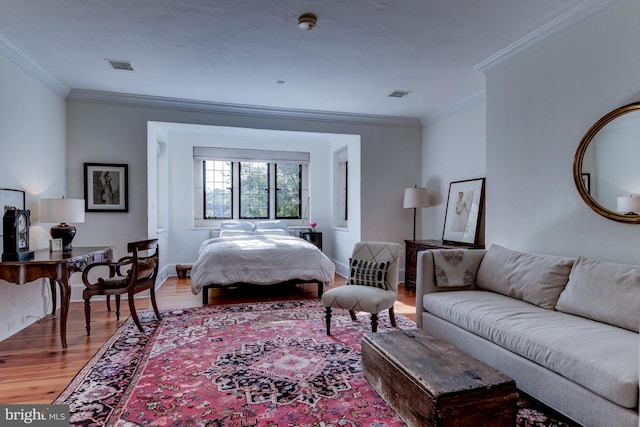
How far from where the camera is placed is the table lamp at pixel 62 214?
140 inches

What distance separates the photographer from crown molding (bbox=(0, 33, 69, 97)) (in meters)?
3.16

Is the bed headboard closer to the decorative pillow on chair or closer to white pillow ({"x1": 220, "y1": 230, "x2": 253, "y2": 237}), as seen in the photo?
white pillow ({"x1": 220, "y1": 230, "x2": 253, "y2": 237})

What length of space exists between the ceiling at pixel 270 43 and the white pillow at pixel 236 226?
2519mm

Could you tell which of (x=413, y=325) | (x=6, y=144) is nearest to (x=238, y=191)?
(x=6, y=144)

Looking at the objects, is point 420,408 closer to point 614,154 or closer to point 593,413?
point 593,413

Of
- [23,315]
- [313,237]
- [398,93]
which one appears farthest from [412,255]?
[23,315]

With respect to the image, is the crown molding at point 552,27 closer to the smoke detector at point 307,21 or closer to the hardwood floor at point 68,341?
the smoke detector at point 307,21

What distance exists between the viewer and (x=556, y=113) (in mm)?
2934

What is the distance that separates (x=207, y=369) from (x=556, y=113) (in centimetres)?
345

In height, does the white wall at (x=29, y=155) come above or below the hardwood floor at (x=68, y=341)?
above

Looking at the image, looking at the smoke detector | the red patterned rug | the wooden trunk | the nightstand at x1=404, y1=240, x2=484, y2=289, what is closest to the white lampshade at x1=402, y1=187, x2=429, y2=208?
the nightstand at x1=404, y1=240, x2=484, y2=289

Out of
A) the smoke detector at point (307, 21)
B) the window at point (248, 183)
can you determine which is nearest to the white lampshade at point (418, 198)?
the window at point (248, 183)

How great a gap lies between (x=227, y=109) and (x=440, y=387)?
178 inches

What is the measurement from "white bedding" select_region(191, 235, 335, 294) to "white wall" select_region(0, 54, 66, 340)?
161 centimetres
